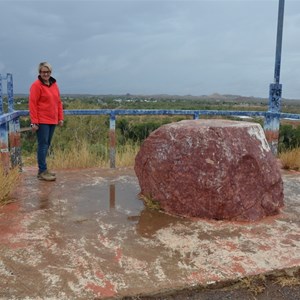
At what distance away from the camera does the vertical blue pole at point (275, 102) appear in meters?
6.68

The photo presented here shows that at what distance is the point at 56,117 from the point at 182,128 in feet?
6.78

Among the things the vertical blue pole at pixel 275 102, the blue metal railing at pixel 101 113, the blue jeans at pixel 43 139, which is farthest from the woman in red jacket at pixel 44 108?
the vertical blue pole at pixel 275 102

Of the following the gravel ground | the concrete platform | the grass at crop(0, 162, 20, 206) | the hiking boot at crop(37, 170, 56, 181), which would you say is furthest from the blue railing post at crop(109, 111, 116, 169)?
the gravel ground

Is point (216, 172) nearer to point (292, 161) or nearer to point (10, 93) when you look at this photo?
point (292, 161)

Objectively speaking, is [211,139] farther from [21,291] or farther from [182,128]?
[21,291]

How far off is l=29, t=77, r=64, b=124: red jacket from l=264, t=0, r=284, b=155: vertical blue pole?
365 centimetres

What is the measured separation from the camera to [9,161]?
558 centimetres

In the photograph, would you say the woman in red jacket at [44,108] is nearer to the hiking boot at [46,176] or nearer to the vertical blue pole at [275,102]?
the hiking boot at [46,176]

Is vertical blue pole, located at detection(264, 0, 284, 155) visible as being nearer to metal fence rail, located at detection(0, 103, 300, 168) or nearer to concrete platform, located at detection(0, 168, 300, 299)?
metal fence rail, located at detection(0, 103, 300, 168)

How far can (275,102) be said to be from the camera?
6824 mm

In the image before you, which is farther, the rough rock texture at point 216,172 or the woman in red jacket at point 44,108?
the woman in red jacket at point 44,108

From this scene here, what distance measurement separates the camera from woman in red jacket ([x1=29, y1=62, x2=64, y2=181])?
5141 millimetres

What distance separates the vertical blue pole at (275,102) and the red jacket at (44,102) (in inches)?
144

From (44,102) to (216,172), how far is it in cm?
263
